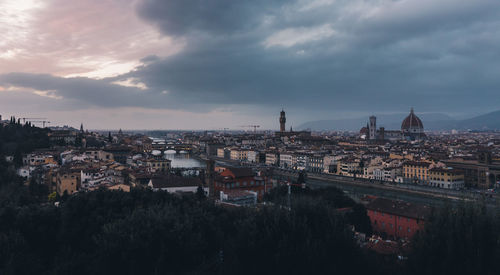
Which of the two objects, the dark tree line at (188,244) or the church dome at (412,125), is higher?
the church dome at (412,125)

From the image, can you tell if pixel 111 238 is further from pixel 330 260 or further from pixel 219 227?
pixel 330 260

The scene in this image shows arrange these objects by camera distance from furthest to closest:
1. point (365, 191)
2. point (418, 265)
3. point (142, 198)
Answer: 1. point (365, 191)
2. point (142, 198)
3. point (418, 265)

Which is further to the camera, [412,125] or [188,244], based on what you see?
[412,125]

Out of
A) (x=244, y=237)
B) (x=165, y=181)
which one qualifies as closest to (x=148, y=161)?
(x=165, y=181)

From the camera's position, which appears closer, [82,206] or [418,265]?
[418,265]

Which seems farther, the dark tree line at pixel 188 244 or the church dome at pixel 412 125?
the church dome at pixel 412 125

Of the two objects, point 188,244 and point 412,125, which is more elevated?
point 412,125

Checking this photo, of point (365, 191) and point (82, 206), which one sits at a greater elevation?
point (82, 206)

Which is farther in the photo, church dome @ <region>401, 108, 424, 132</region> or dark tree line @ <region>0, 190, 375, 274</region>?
church dome @ <region>401, 108, 424, 132</region>

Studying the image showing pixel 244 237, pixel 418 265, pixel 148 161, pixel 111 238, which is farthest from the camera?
pixel 148 161

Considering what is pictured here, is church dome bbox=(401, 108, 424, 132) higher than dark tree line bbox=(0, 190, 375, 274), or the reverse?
church dome bbox=(401, 108, 424, 132)
